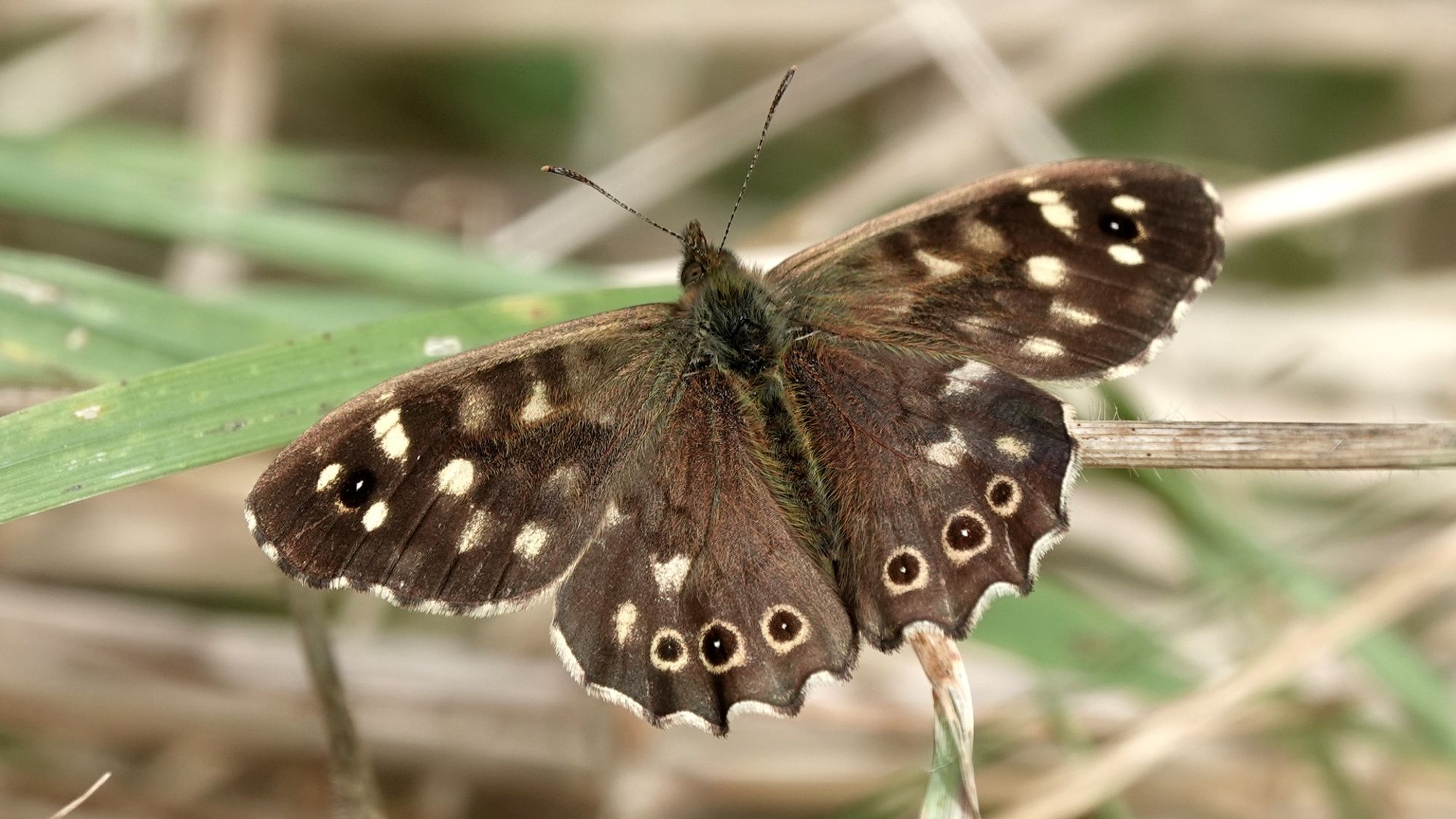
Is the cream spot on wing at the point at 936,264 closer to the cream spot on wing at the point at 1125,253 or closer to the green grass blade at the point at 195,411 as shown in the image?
the cream spot on wing at the point at 1125,253

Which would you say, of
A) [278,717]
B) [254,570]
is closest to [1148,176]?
[278,717]

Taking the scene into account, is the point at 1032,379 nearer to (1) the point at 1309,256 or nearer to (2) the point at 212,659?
(2) the point at 212,659

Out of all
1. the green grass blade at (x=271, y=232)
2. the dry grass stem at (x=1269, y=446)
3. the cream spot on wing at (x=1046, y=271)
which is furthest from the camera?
the green grass blade at (x=271, y=232)

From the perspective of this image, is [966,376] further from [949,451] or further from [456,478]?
[456,478]

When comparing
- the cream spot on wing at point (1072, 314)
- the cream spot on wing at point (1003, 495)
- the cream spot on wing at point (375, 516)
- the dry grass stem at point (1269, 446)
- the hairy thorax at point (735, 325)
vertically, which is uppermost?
the cream spot on wing at point (1072, 314)

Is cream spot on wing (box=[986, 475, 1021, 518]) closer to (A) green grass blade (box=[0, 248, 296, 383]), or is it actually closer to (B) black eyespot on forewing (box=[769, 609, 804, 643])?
(B) black eyespot on forewing (box=[769, 609, 804, 643])

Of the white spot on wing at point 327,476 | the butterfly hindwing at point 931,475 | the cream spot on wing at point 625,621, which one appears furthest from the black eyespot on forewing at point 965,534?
the white spot on wing at point 327,476
